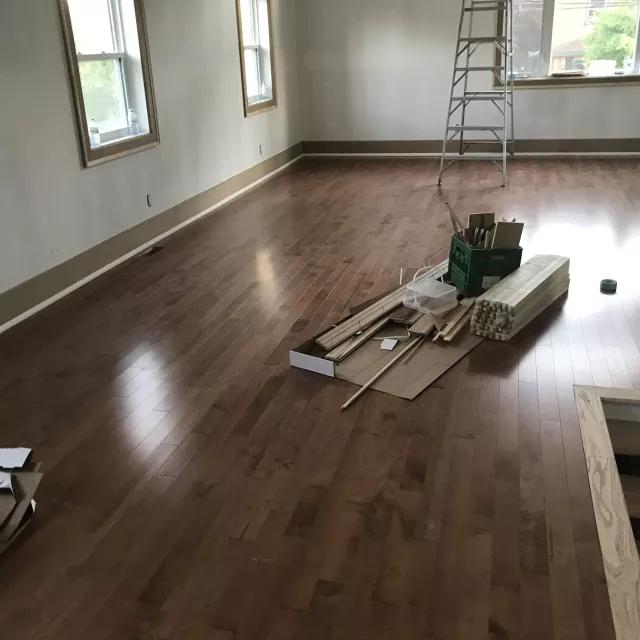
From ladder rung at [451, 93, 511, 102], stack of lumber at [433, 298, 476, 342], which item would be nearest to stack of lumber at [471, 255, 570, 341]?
stack of lumber at [433, 298, 476, 342]

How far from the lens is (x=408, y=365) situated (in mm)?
3115

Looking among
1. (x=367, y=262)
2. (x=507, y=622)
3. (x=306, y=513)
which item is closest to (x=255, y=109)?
(x=367, y=262)

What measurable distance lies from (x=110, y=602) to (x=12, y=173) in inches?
107

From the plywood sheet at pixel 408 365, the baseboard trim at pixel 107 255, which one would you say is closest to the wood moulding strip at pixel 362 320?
the plywood sheet at pixel 408 365

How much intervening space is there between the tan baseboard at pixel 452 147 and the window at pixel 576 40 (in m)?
0.69

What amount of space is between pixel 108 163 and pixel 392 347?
102 inches

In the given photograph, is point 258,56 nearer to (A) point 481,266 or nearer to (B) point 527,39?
(B) point 527,39

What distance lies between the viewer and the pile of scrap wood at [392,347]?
3.01m

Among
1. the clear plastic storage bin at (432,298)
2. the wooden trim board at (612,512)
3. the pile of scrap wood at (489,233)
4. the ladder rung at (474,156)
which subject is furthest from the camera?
the ladder rung at (474,156)

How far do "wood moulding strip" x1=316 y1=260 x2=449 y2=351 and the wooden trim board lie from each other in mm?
1088

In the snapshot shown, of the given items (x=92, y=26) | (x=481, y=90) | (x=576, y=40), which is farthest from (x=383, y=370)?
(x=576, y=40)

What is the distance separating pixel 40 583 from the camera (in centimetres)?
197

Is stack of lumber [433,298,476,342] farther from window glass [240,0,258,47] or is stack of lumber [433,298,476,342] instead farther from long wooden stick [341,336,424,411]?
window glass [240,0,258,47]

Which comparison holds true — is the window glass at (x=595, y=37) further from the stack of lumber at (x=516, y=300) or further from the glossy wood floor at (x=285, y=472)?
the stack of lumber at (x=516, y=300)
